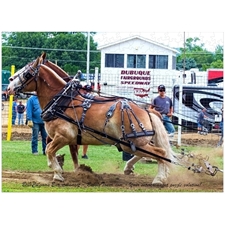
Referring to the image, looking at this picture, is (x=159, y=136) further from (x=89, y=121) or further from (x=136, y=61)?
(x=136, y=61)

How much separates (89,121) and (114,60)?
539 centimetres

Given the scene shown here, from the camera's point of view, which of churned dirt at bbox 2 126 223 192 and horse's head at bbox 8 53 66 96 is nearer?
horse's head at bbox 8 53 66 96

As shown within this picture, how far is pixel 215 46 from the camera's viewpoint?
15.4 metres

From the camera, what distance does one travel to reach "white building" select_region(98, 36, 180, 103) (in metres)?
15.1

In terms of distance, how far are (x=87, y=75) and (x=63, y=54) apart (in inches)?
31.3

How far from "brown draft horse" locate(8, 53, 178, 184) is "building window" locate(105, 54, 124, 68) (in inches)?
188

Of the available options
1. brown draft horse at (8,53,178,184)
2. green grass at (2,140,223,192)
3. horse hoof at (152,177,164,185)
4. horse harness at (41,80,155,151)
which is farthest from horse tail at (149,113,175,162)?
green grass at (2,140,223,192)

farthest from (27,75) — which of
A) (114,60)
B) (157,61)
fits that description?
(157,61)

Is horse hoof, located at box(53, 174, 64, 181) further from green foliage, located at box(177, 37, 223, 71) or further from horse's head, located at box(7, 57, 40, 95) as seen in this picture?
green foliage, located at box(177, 37, 223, 71)

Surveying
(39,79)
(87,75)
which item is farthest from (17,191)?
(87,75)

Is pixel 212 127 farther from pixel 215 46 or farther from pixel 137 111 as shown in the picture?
pixel 137 111

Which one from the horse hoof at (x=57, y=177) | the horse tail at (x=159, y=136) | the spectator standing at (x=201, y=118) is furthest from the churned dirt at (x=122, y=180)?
the spectator standing at (x=201, y=118)

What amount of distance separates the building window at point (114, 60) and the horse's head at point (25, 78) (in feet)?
15.8

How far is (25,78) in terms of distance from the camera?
10.6m
